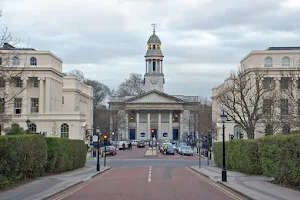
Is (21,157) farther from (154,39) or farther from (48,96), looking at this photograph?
(154,39)

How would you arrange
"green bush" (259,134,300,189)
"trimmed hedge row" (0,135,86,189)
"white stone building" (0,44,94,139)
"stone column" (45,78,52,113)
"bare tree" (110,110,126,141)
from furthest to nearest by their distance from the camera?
"bare tree" (110,110,126,141)
"stone column" (45,78,52,113)
"white stone building" (0,44,94,139)
"trimmed hedge row" (0,135,86,189)
"green bush" (259,134,300,189)

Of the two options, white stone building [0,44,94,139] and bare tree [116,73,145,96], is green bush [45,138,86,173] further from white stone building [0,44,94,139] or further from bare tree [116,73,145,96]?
bare tree [116,73,145,96]

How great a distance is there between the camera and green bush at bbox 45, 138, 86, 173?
113ft

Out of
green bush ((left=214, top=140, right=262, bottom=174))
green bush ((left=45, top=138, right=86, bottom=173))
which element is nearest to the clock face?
green bush ((left=45, top=138, right=86, bottom=173))

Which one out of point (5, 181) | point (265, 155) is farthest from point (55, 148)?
point (265, 155)

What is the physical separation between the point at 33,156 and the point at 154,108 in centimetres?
11760

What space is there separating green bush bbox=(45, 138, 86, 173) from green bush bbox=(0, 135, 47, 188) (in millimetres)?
2164

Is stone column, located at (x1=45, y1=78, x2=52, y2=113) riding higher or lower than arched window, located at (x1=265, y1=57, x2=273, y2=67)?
lower

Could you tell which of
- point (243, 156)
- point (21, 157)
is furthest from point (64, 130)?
point (21, 157)

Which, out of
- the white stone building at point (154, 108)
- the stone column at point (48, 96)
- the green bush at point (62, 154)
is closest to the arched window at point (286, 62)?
the stone column at point (48, 96)

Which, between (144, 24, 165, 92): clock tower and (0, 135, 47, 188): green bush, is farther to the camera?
(144, 24, 165, 92): clock tower

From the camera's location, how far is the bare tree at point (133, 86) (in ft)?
537

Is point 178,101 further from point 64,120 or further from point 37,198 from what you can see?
point 37,198

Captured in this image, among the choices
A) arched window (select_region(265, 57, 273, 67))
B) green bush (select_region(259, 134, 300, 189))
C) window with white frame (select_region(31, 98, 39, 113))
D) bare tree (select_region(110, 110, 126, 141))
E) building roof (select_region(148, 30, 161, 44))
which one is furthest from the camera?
building roof (select_region(148, 30, 161, 44))
